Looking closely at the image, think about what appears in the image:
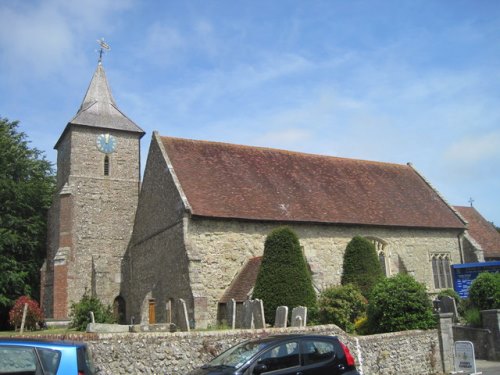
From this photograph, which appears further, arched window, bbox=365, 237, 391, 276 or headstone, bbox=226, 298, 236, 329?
arched window, bbox=365, 237, 391, 276

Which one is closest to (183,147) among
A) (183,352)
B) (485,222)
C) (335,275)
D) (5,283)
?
(335,275)

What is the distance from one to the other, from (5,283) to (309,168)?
19.3m

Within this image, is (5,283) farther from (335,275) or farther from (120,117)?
(335,275)

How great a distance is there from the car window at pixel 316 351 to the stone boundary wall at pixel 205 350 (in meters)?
3.13

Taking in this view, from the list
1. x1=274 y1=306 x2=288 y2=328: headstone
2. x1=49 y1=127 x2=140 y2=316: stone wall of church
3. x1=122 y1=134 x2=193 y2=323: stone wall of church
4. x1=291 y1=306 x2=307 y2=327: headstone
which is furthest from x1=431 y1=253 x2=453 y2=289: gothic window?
x1=49 y1=127 x2=140 y2=316: stone wall of church

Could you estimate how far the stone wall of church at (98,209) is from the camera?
99.3 feet

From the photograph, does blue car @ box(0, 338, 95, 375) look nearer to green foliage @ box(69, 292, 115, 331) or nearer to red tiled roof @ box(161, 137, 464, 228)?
red tiled roof @ box(161, 137, 464, 228)

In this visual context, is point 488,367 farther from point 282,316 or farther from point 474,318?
point 282,316

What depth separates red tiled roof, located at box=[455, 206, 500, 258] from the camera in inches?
1323

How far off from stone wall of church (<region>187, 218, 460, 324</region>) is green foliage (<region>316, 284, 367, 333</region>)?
2.88 meters

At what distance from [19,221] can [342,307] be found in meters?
23.7

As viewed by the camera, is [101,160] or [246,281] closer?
[246,281]

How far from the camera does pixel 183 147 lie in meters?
27.0

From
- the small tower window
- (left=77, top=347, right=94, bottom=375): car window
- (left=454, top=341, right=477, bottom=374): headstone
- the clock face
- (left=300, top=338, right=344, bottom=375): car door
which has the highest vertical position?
the clock face
